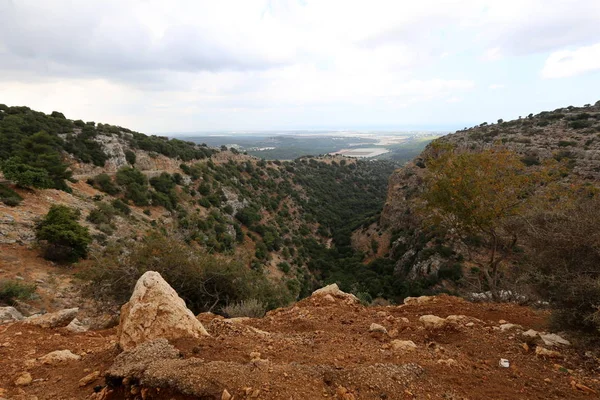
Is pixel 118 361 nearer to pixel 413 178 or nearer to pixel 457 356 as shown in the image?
pixel 457 356

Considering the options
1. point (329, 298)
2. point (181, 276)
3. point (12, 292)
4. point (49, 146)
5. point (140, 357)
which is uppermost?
point (49, 146)

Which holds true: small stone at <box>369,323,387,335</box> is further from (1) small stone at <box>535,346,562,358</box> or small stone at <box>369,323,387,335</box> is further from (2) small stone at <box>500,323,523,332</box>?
(1) small stone at <box>535,346,562,358</box>

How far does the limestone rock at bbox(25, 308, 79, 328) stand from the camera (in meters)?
6.85

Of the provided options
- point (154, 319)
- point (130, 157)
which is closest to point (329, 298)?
point (154, 319)

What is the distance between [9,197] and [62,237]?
226 inches

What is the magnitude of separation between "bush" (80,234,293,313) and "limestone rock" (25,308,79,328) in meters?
2.71

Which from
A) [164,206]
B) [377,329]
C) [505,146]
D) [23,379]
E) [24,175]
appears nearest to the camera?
[23,379]

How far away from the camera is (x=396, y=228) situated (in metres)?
39.3

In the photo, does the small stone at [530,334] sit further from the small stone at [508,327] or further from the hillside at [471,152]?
the hillside at [471,152]

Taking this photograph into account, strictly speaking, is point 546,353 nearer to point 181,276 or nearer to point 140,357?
point 140,357

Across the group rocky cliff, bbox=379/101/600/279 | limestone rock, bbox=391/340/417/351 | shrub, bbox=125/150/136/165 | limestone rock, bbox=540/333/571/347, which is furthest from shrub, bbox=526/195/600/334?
shrub, bbox=125/150/136/165

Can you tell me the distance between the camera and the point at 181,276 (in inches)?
443

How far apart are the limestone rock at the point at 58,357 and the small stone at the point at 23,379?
0.50 meters

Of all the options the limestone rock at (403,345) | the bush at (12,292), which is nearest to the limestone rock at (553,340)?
the limestone rock at (403,345)
